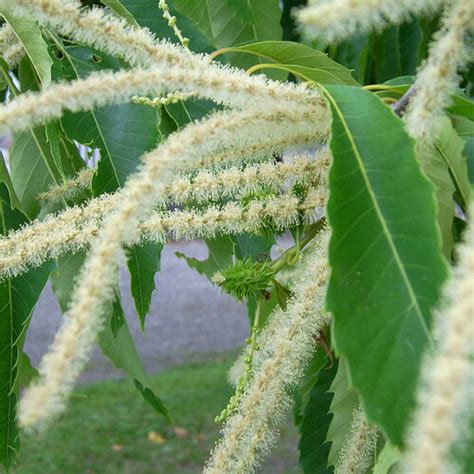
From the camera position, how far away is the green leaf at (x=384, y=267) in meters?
0.70

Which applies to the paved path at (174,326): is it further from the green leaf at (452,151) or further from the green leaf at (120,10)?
the green leaf at (452,151)

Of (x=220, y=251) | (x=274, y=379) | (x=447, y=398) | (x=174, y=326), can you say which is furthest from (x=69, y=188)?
(x=174, y=326)

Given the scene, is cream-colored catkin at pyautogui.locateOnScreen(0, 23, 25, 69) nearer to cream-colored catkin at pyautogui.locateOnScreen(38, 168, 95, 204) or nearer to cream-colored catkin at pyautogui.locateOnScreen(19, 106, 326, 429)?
cream-colored catkin at pyautogui.locateOnScreen(38, 168, 95, 204)

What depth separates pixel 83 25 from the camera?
80cm

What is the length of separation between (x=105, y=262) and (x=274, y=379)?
→ 331mm

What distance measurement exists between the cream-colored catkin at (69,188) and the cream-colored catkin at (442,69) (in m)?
0.72

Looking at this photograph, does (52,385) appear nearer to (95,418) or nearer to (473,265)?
(473,265)

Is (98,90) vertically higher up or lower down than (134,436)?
higher up

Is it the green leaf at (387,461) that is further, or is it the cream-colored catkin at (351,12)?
the green leaf at (387,461)

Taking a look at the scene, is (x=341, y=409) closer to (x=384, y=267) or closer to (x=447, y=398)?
(x=384, y=267)

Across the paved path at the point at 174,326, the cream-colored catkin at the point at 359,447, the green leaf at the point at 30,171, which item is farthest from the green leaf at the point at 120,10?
the paved path at the point at 174,326

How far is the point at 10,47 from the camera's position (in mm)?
1377

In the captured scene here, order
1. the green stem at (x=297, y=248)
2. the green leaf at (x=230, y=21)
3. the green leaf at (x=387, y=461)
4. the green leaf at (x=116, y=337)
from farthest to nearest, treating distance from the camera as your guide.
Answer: the green leaf at (x=230, y=21)
the green leaf at (x=116, y=337)
the green stem at (x=297, y=248)
the green leaf at (x=387, y=461)

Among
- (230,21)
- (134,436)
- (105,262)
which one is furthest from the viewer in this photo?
(134,436)
